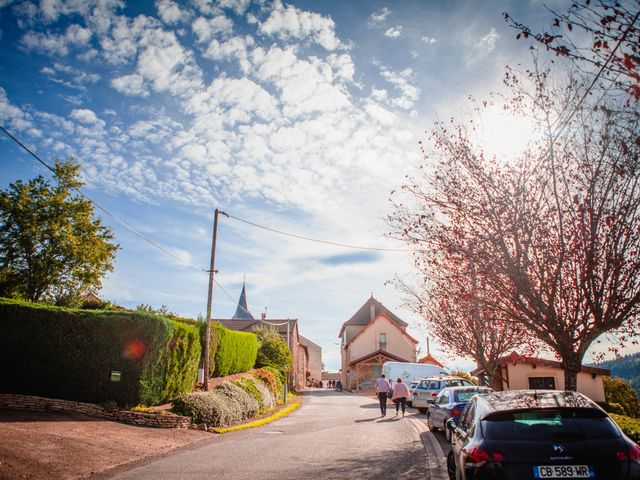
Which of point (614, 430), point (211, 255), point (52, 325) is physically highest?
point (211, 255)

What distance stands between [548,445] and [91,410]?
40.5ft

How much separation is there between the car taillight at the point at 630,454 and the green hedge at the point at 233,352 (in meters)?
19.1

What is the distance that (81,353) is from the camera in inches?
527

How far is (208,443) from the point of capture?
1134 centimetres

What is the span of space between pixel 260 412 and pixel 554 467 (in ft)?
56.8

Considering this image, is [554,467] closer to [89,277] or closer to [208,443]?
[208,443]

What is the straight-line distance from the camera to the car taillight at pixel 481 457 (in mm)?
4168

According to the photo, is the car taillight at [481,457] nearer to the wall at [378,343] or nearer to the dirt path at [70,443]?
the dirt path at [70,443]

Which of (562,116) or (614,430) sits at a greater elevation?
(562,116)

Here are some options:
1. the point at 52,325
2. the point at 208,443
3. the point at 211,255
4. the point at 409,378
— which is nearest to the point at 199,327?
the point at 211,255

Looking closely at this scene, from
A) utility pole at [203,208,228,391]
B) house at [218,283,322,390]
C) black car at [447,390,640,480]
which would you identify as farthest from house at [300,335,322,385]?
black car at [447,390,640,480]

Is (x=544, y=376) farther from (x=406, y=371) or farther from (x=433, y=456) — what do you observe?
(x=433, y=456)

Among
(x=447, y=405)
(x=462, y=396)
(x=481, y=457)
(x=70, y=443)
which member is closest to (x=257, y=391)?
(x=447, y=405)

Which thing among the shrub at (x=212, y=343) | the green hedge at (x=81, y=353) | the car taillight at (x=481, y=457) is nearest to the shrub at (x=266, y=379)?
the shrub at (x=212, y=343)
